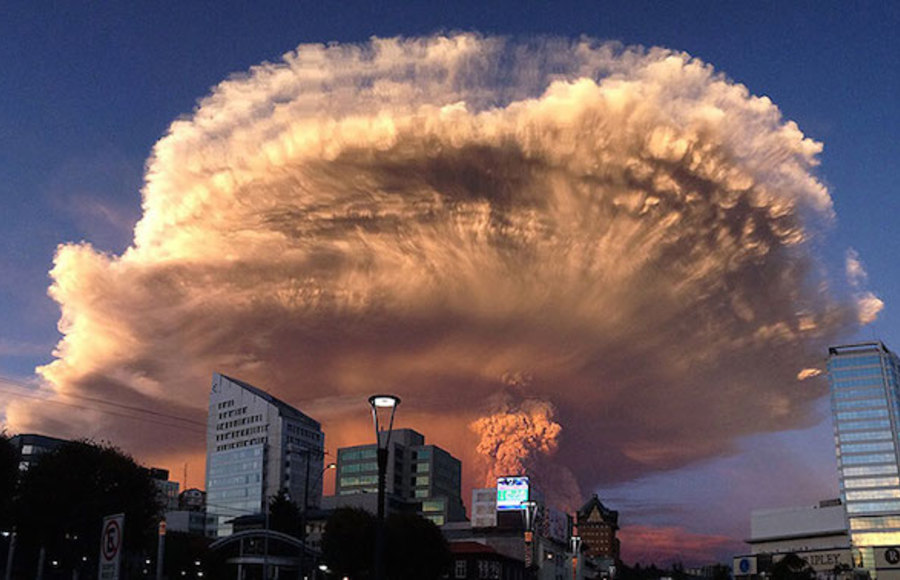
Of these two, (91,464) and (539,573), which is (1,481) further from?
(539,573)

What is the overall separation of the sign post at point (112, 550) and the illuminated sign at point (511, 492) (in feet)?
547

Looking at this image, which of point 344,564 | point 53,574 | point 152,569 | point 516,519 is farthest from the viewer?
point 516,519

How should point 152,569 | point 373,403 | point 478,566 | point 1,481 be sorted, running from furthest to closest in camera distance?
1. point 152,569
2. point 478,566
3. point 1,481
4. point 373,403

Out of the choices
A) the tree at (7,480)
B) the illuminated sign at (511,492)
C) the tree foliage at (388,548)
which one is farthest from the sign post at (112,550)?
the illuminated sign at (511,492)

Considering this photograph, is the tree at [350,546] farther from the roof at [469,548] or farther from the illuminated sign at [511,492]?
the illuminated sign at [511,492]

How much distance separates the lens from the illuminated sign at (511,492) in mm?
186850

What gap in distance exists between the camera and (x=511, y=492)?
622 feet

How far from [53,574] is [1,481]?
32.7m

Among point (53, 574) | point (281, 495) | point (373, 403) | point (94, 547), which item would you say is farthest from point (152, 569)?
point (373, 403)

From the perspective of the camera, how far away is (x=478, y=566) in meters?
156

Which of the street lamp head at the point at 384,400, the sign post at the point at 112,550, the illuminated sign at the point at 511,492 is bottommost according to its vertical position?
the sign post at the point at 112,550

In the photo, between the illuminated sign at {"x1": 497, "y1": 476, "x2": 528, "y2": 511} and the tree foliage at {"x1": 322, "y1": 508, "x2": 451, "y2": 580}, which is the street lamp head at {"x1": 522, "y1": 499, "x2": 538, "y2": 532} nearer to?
the illuminated sign at {"x1": 497, "y1": 476, "x2": 528, "y2": 511}

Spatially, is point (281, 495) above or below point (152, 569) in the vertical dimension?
above

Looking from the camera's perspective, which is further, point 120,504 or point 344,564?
point 344,564
